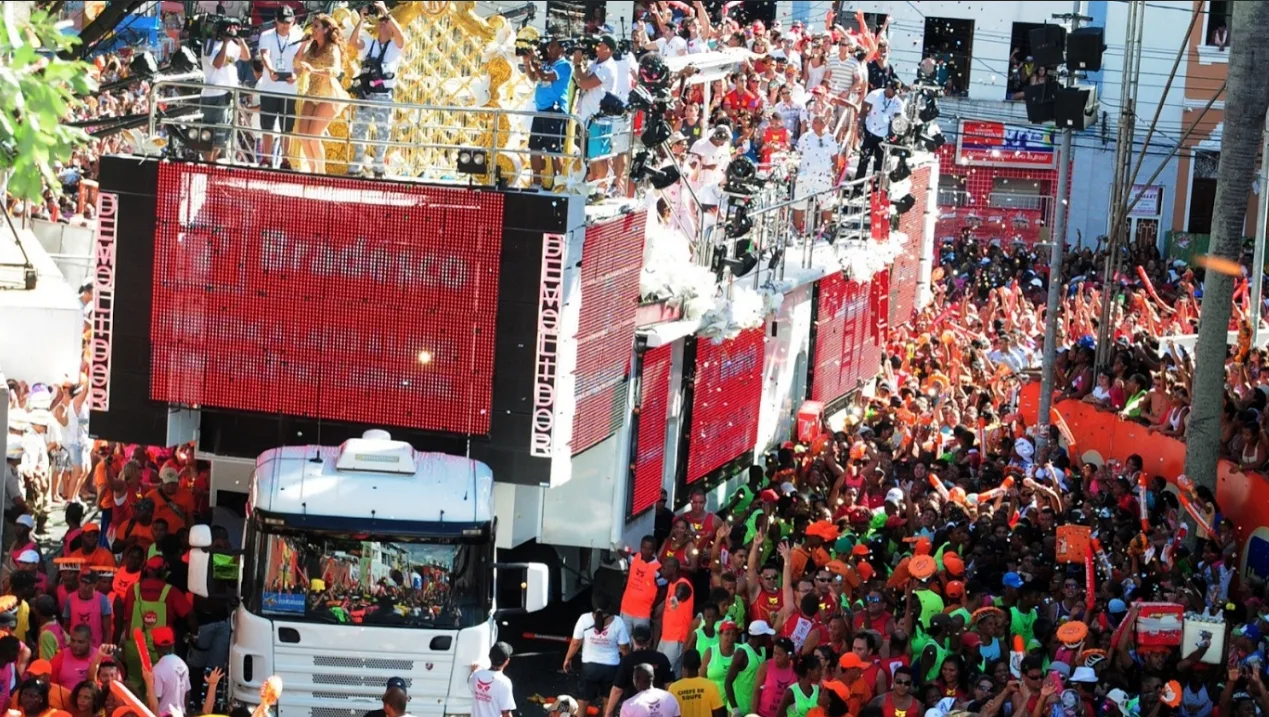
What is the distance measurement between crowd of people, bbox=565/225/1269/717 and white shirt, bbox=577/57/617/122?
3717mm

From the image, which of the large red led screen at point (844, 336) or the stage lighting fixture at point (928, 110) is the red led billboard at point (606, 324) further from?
the stage lighting fixture at point (928, 110)

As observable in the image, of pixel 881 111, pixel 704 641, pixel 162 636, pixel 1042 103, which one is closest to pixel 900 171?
pixel 881 111

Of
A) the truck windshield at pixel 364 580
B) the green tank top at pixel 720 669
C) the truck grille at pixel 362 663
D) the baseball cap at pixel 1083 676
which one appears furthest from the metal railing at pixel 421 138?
the baseball cap at pixel 1083 676

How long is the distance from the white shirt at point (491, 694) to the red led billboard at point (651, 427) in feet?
15.1

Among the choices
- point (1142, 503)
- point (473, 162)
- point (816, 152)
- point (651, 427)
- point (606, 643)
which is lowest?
point (606, 643)

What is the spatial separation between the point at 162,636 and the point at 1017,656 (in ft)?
19.1

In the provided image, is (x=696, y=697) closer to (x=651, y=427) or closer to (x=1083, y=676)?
(x=1083, y=676)

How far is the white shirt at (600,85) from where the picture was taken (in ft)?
63.2

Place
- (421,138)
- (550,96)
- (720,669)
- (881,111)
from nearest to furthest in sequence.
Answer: (720,669)
(550,96)
(421,138)
(881,111)

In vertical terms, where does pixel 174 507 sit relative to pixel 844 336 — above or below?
below

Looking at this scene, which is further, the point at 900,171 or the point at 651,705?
the point at 900,171

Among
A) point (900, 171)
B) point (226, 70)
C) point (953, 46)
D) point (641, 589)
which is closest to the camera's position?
point (641, 589)

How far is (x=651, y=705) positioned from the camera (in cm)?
1418

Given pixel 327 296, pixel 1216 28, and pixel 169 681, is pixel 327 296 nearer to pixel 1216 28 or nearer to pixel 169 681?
pixel 169 681
